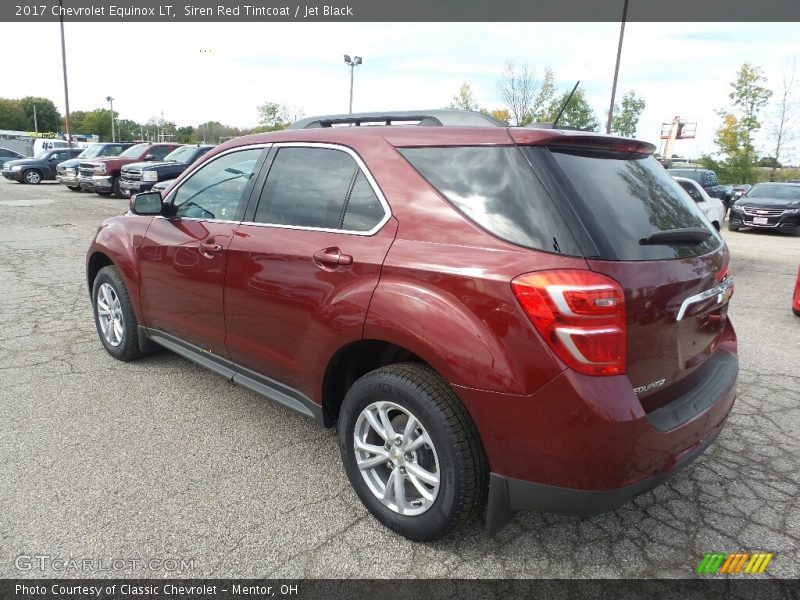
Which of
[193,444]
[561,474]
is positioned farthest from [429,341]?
[193,444]

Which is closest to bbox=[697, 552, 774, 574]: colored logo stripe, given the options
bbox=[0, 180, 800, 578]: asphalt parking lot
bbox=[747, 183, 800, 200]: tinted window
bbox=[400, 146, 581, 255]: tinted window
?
bbox=[0, 180, 800, 578]: asphalt parking lot

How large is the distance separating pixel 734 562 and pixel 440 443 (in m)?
1.36

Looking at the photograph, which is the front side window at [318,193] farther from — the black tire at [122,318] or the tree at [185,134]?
the tree at [185,134]

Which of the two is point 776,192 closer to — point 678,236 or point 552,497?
point 678,236

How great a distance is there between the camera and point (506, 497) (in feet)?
6.93

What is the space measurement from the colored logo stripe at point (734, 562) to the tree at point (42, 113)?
420 feet

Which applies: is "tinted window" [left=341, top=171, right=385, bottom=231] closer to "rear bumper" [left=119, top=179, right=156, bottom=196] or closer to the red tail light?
the red tail light

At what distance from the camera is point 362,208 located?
2.56 metres

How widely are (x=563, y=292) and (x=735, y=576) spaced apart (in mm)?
1441

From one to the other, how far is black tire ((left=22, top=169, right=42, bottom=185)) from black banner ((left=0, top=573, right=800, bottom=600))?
27.1 m

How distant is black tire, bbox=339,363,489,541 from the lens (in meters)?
2.15

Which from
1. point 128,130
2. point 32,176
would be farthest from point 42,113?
point 32,176

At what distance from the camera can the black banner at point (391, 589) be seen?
2.11m

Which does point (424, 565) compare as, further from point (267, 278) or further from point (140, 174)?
point (140, 174)
